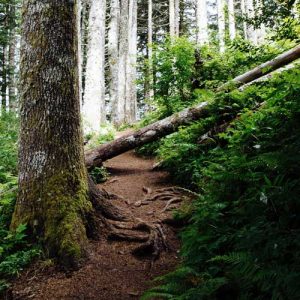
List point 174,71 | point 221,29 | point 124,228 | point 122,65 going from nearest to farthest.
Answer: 1. point 124,228
2. point 174,71
3. point 221,29
4. point 122,65

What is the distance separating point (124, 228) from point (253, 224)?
270 cm

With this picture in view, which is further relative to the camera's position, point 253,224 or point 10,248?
point 10,248

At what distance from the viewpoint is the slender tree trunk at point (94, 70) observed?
12172 millimetres

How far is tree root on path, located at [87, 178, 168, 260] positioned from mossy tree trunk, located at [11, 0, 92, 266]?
1.39ft

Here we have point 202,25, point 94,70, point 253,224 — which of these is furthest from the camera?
point 202,25

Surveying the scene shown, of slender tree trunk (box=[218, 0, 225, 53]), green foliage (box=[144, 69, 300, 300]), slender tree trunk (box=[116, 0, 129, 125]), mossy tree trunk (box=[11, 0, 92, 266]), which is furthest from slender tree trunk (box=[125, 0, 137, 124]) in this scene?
green foliage (box=[144, 69, 300, 300])

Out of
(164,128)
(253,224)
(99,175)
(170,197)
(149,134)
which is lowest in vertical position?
(170,197)

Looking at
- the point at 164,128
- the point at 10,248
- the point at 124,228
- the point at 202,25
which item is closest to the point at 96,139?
the point at 164,128

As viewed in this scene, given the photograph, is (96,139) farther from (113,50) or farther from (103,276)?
(113,50)

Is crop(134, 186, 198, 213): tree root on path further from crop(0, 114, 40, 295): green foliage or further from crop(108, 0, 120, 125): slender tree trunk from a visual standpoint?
crop(108, 0, 120, 125): slender tree trunk

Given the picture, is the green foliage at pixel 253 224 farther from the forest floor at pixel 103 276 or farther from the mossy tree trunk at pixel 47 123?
the mossy tree trunk at pixel 47 123

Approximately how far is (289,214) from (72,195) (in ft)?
9.93

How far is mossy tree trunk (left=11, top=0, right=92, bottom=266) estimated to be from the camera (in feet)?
15.0

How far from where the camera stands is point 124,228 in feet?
17.3
